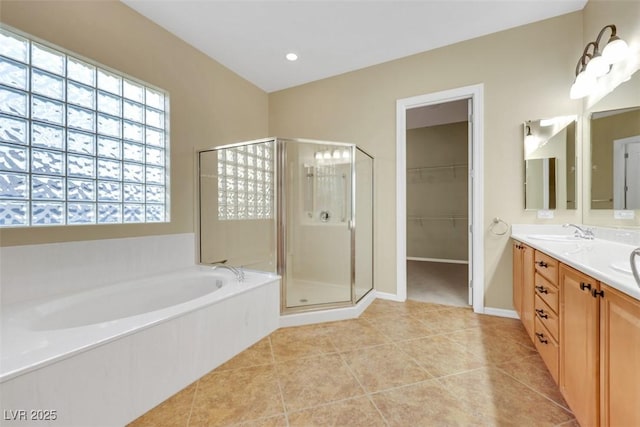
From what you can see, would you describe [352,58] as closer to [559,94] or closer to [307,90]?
[307,90]

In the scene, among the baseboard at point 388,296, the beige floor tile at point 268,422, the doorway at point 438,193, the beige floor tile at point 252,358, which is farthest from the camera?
the doorway at point 438,193

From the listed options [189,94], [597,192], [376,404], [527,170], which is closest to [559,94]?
[527,170]

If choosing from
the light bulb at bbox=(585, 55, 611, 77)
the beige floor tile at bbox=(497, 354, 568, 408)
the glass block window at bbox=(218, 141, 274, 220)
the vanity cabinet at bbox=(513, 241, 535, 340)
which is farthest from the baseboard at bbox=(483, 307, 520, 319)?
the glass block window at bbox=(218, 141, 274, 220)

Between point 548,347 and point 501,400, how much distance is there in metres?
0.41

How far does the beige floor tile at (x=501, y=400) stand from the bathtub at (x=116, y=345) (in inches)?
56.4

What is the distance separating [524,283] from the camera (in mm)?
2018

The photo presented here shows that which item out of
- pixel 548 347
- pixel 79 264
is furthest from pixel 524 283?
pixel 79 264

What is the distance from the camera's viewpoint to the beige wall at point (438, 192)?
5.06 meters

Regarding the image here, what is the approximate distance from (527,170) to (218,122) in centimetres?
323

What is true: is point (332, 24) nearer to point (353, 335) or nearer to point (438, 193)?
point (353, 335)

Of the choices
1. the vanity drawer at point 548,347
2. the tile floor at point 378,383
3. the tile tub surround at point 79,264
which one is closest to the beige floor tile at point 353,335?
the tile floor at point 378,383

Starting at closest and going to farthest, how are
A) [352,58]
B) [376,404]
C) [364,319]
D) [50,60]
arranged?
[376,404] < [50,60] < [364,319] < [352,58]

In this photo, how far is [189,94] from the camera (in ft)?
8.75

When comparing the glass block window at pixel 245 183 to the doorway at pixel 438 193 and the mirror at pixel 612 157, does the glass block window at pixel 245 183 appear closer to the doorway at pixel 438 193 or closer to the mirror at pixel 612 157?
the mirror at pixel 612 157
